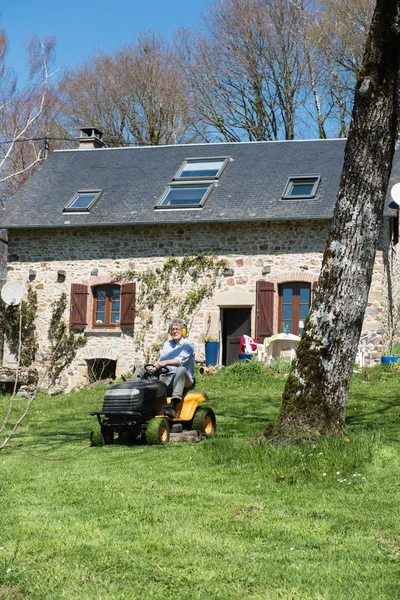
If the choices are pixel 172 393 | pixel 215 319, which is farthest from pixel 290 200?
pixel 172 393

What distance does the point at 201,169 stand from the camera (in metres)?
20.6

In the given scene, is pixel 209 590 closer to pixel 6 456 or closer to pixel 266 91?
Answer: pixel 6 456

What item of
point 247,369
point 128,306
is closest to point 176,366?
point 247,369

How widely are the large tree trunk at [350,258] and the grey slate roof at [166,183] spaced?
1014 centimetres

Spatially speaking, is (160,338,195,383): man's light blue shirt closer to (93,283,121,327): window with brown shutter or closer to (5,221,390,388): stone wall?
(5,221,390,388): stone wall

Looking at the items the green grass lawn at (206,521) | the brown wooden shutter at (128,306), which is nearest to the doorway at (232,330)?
the brown wooden shutter at (128,306)

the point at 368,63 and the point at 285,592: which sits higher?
the point at 368,63

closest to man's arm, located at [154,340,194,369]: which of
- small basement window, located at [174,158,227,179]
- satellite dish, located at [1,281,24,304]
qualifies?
satellite dish, located at [1,281,24,304]

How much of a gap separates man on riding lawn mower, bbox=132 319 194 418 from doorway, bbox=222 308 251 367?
9866 millimetres

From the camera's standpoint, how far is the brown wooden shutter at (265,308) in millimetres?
18141

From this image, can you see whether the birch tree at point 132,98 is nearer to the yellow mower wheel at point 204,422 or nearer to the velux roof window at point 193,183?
the velux roof window at point 193,183

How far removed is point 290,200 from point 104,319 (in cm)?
536

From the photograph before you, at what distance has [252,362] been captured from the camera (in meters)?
16.4

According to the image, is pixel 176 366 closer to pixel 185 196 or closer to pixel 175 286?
pixel 175 286
